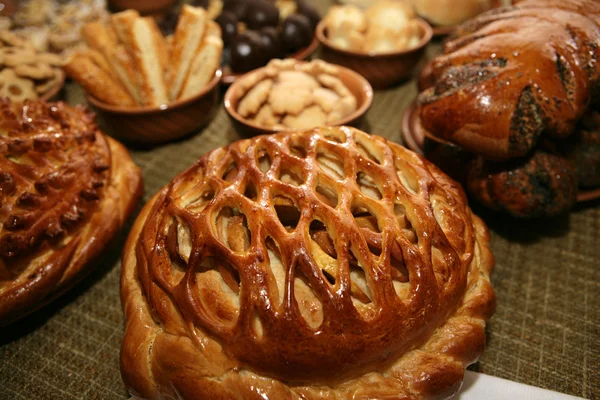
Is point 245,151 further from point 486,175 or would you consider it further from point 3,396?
point 3,396

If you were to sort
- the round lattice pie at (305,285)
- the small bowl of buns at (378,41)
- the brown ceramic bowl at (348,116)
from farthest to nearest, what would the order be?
the small bowl of buns at (378,41) < the brown ceramic bowl at (348,116) < the round lattice pie at (305,285)

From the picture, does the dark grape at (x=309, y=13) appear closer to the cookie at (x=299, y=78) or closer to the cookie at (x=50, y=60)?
the cookie at (x=299, y=78)

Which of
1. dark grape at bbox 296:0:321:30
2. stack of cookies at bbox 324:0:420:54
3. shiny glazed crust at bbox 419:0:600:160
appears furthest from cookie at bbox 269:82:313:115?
dark grape at bbox 296:0:321:30

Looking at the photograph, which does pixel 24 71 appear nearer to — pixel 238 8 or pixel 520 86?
pixel 238 8

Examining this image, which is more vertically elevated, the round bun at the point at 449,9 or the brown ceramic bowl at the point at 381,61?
the round bun at the point at 449,9

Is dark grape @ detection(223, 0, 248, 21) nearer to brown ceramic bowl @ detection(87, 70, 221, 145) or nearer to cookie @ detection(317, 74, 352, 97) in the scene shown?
brown ceramic bowl @ detection(87, 70, 221, 145)

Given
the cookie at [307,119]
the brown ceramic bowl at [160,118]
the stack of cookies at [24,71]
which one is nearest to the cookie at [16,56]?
the stack of cookies at [24,71]
